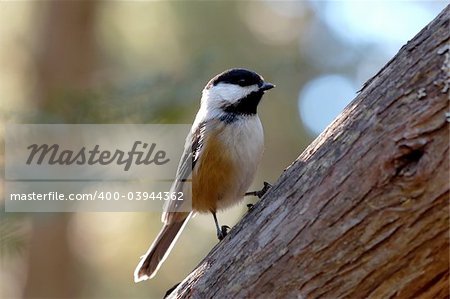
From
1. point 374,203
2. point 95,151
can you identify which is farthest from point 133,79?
point 374,203

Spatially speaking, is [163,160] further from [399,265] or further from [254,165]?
[399,265]

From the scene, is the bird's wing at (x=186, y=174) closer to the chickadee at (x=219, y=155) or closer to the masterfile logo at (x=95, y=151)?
the chickadee at (x=219, y=155)

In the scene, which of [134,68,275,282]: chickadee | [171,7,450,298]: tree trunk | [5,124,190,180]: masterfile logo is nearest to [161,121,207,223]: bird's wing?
[134,68,275,282]: chickadee

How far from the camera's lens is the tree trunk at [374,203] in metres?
1.29

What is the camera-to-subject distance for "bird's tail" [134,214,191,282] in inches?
95.1

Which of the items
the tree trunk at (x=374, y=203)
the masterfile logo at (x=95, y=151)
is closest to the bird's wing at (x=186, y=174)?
the masterfile logo at (x=95, y=151)

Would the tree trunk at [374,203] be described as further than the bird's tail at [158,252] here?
No

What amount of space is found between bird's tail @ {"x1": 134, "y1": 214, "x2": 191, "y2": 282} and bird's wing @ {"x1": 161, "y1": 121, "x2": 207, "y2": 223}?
0.06 metres

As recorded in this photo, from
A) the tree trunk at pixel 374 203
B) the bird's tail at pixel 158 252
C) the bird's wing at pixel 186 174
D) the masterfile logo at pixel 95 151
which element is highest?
the masterfile logo at pixel 95 151

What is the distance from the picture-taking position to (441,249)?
130 cm

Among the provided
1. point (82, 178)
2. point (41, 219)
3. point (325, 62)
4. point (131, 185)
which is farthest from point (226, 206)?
point (325, 62)

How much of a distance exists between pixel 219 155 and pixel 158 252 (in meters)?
0.46

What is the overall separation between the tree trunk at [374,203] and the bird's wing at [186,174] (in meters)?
0.88

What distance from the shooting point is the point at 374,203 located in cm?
134
